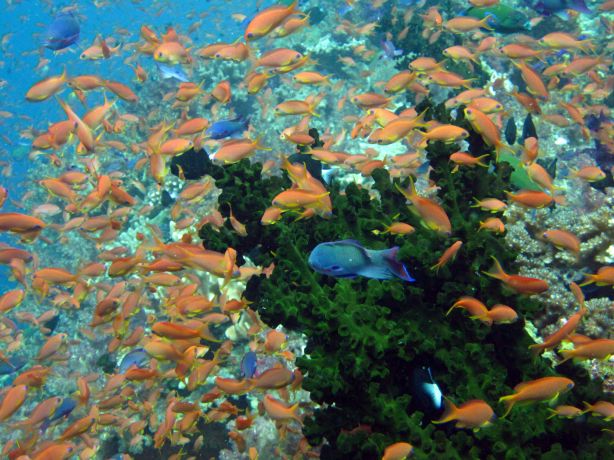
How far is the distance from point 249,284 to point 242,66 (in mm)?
11707

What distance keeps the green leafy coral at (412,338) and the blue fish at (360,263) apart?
56 cm

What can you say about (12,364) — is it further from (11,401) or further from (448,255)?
(448,255)

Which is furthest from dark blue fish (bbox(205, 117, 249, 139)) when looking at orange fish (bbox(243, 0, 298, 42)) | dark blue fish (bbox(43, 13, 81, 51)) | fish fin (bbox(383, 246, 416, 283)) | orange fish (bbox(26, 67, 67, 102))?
fish fin (bbox(383, 246, 416, 283))

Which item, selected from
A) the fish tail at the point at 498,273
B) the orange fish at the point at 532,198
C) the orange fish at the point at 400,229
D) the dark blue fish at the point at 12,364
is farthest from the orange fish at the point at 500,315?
the dark blue fish at the point at 12,364

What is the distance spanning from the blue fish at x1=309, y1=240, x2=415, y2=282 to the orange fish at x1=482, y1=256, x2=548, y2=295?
999 mm

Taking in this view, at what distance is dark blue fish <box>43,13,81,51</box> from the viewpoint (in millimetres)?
7539

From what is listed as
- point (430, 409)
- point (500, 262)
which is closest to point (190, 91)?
point (500, 262)

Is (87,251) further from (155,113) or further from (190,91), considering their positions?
(190,91)

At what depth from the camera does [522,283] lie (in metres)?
3.13

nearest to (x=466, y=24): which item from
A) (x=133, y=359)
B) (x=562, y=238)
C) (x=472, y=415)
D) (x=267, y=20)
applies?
(x=267, y=20)

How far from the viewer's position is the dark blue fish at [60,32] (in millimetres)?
7539

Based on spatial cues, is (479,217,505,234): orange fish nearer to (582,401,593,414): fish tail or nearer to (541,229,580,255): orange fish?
(541,229,580,255): orange fish

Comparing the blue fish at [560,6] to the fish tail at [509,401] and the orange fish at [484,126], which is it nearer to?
the orange fish at [484,126]

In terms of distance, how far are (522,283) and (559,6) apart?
293 inches
